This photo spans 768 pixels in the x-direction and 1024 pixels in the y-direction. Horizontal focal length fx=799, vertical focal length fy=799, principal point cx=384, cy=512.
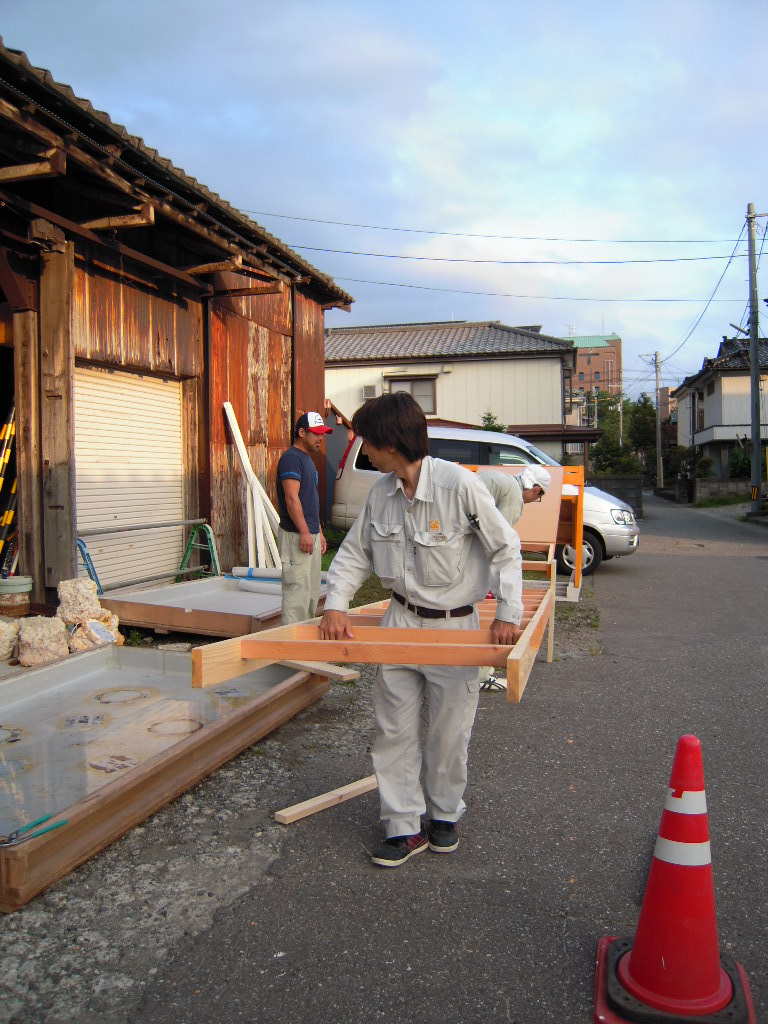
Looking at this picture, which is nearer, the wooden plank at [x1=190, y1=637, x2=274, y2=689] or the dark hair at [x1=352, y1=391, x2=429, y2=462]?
the wooden plank at [x1=190, y1=637, x2=274, y2=689]

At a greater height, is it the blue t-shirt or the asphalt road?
the blue t-shirt

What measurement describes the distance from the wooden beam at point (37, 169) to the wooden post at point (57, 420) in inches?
51.5

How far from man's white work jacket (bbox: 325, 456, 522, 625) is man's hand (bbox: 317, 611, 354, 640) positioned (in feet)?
0.13

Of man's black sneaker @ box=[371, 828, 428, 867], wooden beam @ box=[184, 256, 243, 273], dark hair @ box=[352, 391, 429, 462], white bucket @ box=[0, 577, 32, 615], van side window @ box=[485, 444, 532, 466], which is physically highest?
wooden beam @ box=[184, 256, 243, 273]

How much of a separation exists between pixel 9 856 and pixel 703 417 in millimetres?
50223

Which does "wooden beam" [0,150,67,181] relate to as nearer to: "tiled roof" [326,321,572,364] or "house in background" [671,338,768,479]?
"tiled roof" [326,321,572,364]

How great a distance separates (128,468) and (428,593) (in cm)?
582

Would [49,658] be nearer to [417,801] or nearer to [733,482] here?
[417,801]

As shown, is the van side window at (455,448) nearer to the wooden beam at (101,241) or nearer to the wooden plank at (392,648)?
the wooden beam at (101,241)

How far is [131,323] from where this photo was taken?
8023 mm

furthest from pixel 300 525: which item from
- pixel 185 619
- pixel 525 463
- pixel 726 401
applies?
pixel 726 401

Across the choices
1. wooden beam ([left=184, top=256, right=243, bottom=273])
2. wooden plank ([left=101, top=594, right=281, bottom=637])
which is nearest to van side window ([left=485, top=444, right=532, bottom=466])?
wooden beam ([left=184, top=256, right=243, bottom=273])

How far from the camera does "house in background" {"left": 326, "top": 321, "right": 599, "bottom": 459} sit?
95.0 ft

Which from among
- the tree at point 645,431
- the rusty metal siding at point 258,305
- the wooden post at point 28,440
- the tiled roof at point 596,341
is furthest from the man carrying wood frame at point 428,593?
the tiled roof at point 596,341
